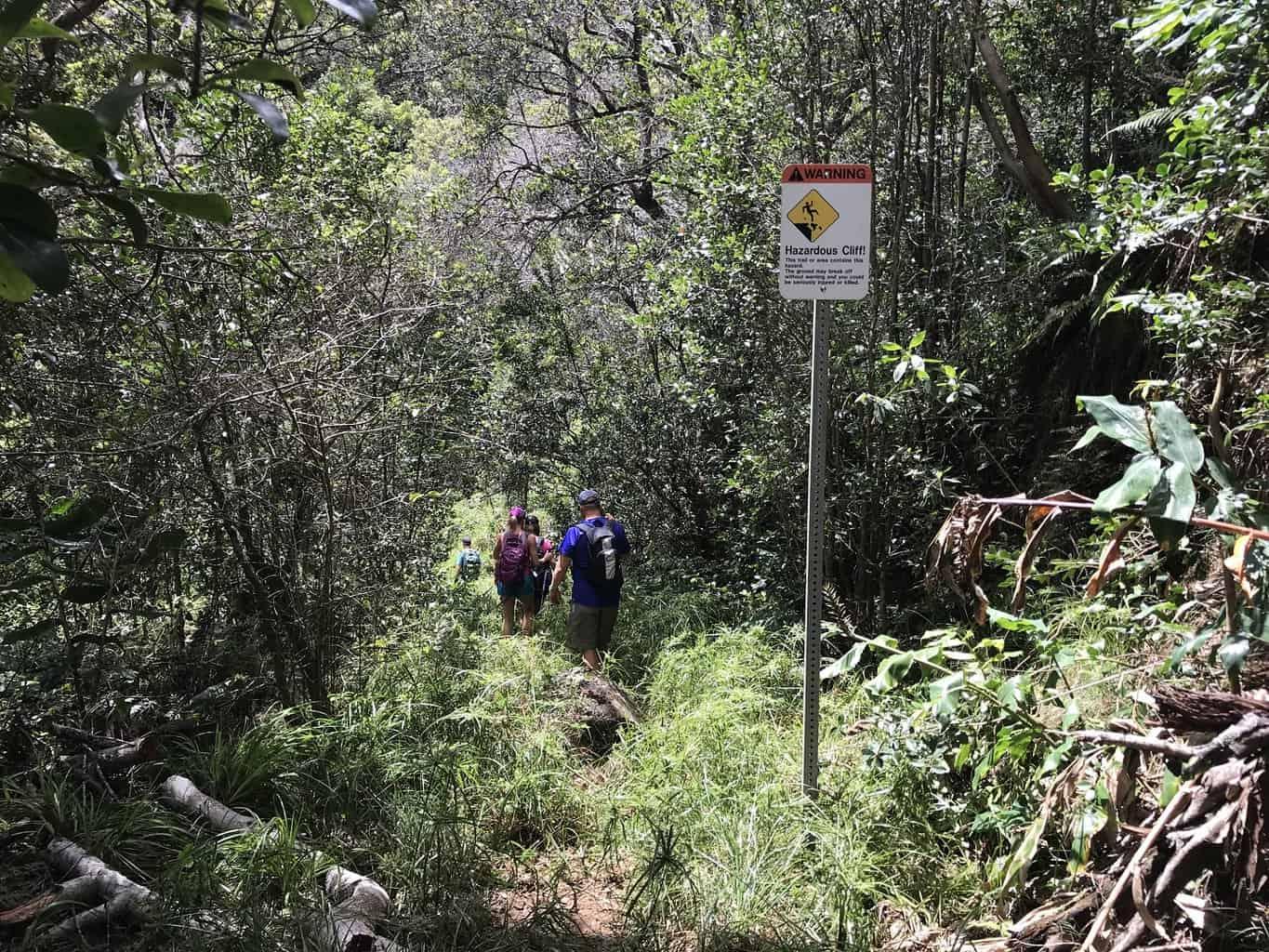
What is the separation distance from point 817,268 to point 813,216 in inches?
9.0

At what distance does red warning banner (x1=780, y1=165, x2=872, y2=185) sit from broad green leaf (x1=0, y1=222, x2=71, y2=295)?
302 centimetres

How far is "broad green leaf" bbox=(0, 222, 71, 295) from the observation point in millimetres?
1144

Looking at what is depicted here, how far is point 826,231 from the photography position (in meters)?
3.69

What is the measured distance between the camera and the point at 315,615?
15.9ft

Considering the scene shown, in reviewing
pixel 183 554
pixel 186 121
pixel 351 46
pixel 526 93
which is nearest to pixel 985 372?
pixel 183 554

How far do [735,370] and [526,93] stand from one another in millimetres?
7341

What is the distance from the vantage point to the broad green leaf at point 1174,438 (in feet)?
6.46

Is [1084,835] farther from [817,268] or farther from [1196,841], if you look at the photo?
[817,268]

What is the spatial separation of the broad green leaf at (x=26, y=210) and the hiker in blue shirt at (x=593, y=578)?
5485 millimetres

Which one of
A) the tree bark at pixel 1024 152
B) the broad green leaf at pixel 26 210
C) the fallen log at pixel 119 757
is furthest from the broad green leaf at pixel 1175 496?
the tree bark at pixel 1024 152

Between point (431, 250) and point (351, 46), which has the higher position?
point (351, 46)

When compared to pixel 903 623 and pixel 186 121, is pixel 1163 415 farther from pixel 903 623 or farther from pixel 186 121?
pixel 186 121

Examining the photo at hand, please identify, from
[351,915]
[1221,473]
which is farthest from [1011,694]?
[351,915]

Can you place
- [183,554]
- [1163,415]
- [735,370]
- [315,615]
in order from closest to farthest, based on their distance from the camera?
[1163,415] → [183,554] → [315,615] → [735,370]
